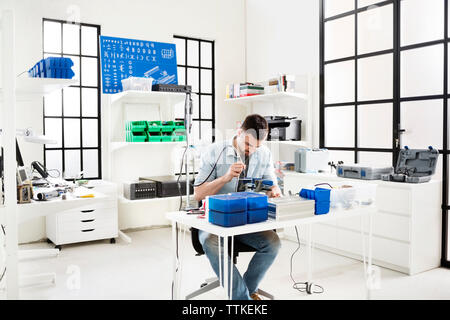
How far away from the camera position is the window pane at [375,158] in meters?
4.19

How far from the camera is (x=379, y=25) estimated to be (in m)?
4.27

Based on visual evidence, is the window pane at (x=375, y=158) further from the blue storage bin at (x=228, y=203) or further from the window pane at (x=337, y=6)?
the blue storage bin at (x=228, y=203)

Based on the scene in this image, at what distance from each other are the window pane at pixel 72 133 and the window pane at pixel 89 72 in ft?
1.51

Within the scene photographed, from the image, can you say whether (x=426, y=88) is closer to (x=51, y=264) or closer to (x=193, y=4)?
(x=193, y=4)

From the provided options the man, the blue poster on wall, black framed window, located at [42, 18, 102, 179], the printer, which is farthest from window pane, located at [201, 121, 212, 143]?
the man

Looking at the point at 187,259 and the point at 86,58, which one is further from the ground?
the point at 86,58

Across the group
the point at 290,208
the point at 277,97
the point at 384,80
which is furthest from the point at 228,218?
the point at 277,97

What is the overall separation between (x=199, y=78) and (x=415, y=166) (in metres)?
3.01

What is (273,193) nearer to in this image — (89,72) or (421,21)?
(421,21)

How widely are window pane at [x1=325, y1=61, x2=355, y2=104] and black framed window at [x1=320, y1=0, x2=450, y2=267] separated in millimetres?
11

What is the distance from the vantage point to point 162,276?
11.5 ft

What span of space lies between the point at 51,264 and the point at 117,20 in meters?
2.83

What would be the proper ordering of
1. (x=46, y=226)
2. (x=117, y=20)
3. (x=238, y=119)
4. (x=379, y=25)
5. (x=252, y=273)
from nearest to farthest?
(x=252, y=273)
(x=379, y=25)
(x=46, y=226)
(x=117, y=20)
(x=238, y=119)
